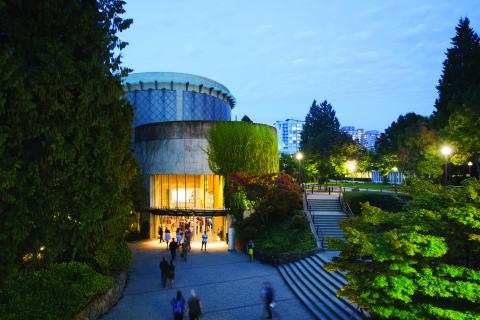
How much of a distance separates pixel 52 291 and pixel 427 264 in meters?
11.1

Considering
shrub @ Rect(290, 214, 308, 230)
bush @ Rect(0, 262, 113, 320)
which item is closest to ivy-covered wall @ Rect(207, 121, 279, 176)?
shrub @ Rect(290, 214, 308, 230)

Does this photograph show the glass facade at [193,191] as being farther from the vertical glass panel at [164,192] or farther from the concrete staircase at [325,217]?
the concrete staircase at [325,217]

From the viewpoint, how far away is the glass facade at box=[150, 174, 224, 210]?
26.8 meters

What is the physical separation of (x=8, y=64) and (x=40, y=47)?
2.60 meters

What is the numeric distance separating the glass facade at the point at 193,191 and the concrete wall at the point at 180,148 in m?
0.76

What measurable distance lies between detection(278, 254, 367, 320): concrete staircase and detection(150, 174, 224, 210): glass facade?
1040 centimetres

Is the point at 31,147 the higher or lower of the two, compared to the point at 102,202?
higher

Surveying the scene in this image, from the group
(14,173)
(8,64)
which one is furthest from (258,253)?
(8,64)

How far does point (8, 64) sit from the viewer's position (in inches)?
337

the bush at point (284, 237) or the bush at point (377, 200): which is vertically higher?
the bush at point (377, 200)

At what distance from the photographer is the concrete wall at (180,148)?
2648 cm

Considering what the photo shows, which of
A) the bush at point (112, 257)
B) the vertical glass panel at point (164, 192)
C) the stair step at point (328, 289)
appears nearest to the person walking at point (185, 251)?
the bush at point (112, 257)

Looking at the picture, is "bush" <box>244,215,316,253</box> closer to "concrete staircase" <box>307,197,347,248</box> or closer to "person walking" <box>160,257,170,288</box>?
"concrete staircase" <box>307,197,347,248</box>

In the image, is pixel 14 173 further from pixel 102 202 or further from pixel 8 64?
pixel 102 202
